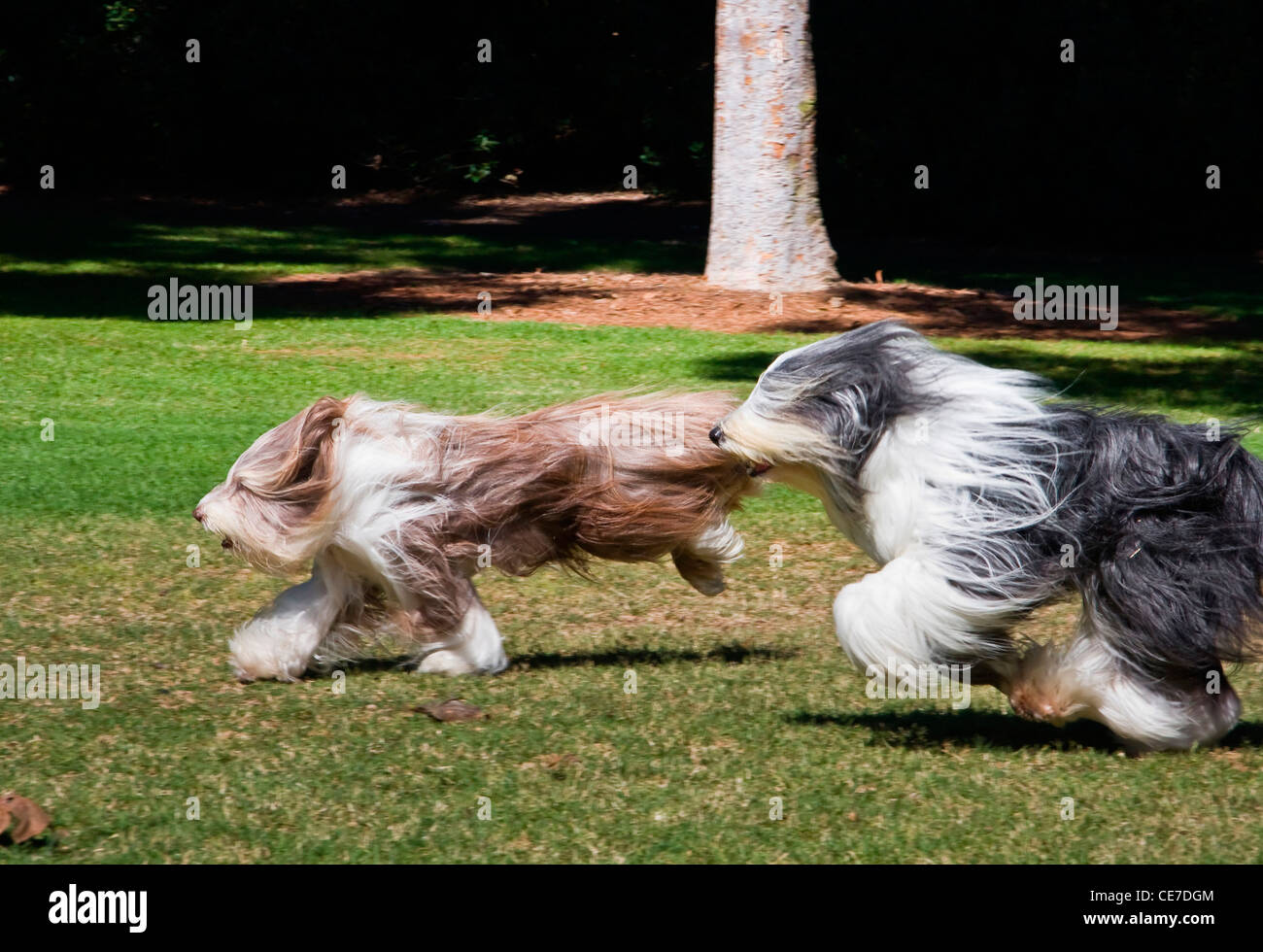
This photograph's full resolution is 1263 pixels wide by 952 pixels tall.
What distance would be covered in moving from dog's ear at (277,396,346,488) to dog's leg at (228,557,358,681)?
0.38 meters

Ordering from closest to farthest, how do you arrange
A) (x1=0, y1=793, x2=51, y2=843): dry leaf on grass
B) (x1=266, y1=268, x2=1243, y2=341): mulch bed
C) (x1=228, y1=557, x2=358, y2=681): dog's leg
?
(x1=0, y1=793, x2=51, y2=843): dry leaf on grass, (x1=228, y1=557, x2=358, y2=681): dog's leg, (x1=266, y1=268, x2=1243, y2=341): mulch bed

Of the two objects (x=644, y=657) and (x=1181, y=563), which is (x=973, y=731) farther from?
(x=644, y=657)

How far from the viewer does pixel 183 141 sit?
2444 cm

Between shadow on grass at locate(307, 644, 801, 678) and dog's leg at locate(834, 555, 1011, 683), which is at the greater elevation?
dog's leg at locate(834, 555, 1011, 683)

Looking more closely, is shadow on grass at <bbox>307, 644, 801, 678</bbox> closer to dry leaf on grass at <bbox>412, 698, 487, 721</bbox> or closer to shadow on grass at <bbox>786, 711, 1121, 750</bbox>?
dry leaf on grass at <bbox>412, 698, 487, 721</bbox>

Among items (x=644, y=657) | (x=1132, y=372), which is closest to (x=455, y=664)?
(x=644, y=657)

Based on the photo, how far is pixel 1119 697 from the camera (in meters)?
5.22

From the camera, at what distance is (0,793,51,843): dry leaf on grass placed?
455cm

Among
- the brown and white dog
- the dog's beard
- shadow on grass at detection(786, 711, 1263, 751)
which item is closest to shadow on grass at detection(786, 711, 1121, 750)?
shadow on grass at detection(786, 711, 1263, 751)

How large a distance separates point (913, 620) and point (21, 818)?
282cm

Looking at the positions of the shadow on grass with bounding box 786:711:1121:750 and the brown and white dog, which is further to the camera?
the brown and white dog

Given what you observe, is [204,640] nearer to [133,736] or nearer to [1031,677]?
[133,736]

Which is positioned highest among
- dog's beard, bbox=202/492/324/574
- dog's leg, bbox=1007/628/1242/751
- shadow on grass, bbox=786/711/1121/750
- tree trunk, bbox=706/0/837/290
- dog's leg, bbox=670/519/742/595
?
tree trunk, bbox=706/0/837/290

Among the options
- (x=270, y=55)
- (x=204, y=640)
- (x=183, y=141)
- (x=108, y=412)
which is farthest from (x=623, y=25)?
(x=204, y=640)
